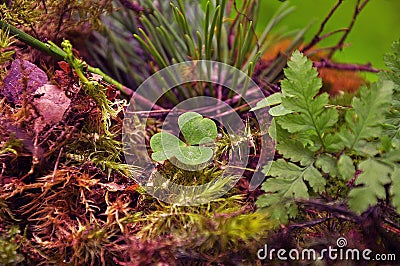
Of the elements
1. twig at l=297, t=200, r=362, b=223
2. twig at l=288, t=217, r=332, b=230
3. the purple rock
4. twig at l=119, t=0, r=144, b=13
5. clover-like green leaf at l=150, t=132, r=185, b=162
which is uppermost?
twig at l=119, t=0, r=144, b=13

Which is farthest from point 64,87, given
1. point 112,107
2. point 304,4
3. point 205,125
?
point 304,4

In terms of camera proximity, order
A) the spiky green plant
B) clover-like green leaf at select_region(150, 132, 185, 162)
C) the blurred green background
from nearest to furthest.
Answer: clover-like green leaf at select_region(150, 132, 185, 162)
the spiky green plant
the blurred green background

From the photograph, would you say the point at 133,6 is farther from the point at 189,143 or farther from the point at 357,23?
the point at 357,23

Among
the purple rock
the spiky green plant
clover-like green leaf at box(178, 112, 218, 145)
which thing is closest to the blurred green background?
the spiky green plant

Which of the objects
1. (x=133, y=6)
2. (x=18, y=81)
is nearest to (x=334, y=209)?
(x=18, y=81)

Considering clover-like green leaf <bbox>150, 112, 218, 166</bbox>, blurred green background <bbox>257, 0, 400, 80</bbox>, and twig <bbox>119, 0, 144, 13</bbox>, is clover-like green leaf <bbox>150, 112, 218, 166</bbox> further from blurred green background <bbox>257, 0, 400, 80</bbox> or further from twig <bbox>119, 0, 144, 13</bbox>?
blurred green background <bbox>257, 0, 400, 80</bbox>

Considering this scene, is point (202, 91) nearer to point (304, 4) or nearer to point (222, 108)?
point (222, 108)

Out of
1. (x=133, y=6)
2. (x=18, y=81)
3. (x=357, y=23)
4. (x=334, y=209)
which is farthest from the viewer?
(x=357, y=23)
